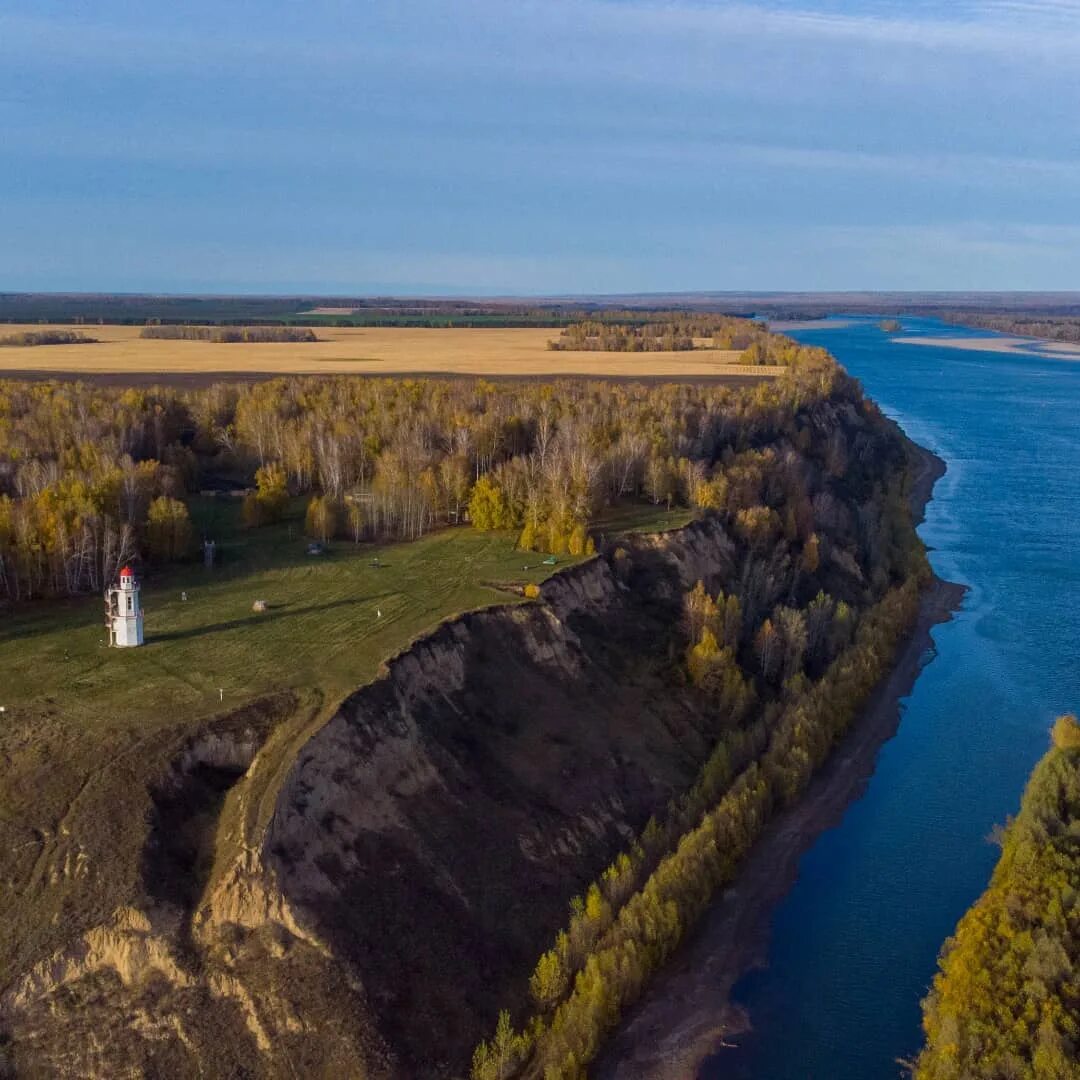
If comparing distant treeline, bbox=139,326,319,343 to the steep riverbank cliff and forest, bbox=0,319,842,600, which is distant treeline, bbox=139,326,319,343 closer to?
forest, bbox=0,319,842,600

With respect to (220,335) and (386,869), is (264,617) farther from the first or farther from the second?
(220,335)

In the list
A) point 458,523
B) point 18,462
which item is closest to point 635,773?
point 458,523

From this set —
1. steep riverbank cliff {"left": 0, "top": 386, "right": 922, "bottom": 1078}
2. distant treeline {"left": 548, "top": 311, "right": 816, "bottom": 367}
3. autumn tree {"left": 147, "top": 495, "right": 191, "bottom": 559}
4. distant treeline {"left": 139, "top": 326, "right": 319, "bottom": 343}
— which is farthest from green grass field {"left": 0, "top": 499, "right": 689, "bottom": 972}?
distant treeline {"left": 139, "top": 326, "right": 319, "bottom": 343}

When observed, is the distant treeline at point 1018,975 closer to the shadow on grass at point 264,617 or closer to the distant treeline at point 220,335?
the shadow on grass at point 264,617

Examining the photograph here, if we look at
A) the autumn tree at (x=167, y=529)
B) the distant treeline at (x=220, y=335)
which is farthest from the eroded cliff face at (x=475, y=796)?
the distant treeline at (x=220, y=335)

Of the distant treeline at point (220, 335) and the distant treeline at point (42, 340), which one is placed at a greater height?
the distant treeline at point (220, 335)

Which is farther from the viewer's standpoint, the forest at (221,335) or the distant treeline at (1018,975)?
the forest at (221,335)

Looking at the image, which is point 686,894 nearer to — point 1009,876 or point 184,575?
point 1009,876
